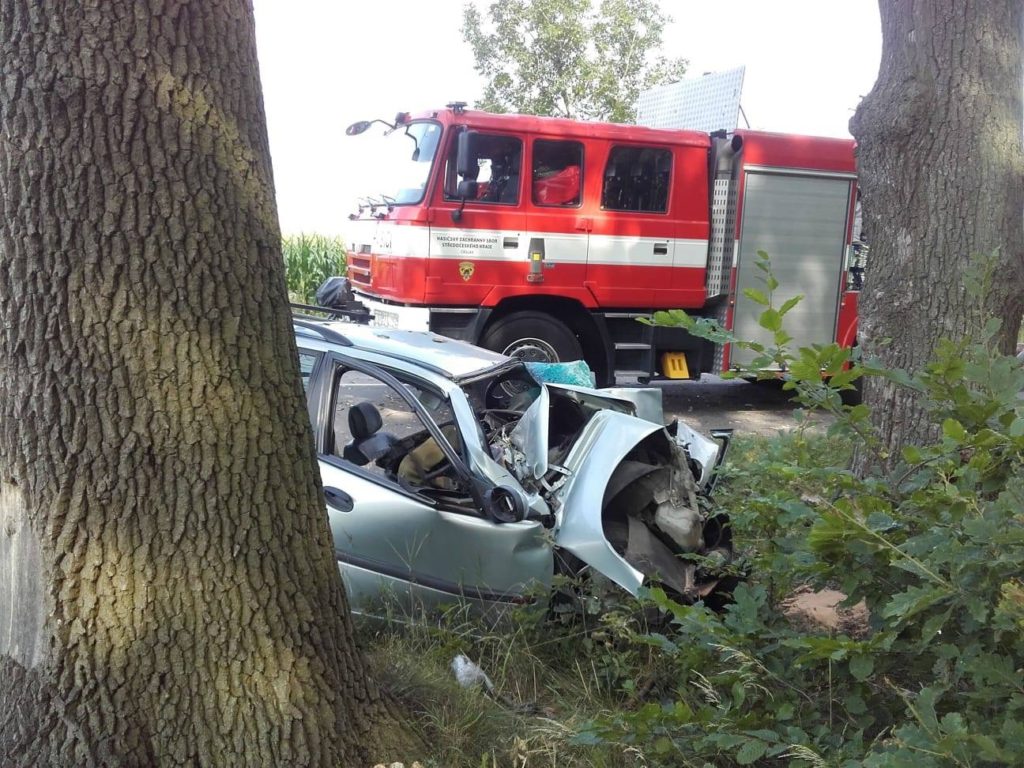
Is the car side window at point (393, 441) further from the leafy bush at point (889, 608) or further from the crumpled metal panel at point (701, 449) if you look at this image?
the leafy bush at point (889, 608)

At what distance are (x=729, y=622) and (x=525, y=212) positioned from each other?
606 cm

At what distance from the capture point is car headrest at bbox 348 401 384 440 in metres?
4.14

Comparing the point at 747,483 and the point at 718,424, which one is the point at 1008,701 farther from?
the point at 718,424

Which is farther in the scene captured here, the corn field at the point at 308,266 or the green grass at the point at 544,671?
the corn field at the point at 308,266

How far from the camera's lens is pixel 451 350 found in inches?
185

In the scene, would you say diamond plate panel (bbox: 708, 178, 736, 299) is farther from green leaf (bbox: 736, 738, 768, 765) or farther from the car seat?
green leaf (bbox: 736, 738, 768, 765)

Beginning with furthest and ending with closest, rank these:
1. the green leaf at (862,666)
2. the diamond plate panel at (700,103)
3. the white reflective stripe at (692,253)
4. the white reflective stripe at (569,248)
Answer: the diamond plate panel at (700,103) → the white reflective stripe at (692,253) → the white reflective stripe at (569,248) → the green leaf at (862,666)

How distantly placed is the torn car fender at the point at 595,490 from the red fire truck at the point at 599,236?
13.7 feet

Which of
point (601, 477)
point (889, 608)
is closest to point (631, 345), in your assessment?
point (601, 477)

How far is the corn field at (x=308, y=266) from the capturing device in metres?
17.3

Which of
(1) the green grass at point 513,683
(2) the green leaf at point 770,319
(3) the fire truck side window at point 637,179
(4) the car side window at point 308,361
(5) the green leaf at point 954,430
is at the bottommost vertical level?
(1) the green grass at point 513,683

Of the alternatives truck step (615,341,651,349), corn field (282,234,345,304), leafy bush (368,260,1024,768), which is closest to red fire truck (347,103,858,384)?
truck step (615,341,651,349)

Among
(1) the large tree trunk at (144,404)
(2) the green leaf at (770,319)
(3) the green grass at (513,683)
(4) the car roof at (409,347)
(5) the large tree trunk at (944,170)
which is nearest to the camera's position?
(1) the large tree trunk at (144,404)

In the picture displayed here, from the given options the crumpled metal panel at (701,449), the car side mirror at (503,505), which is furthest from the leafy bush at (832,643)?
the crumpled metal panel at (701,449)
